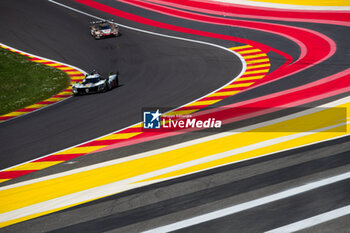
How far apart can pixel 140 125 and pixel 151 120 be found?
630 mm

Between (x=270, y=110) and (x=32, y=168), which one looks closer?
(x=32, y=168)

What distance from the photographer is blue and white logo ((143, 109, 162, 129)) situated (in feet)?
48.0

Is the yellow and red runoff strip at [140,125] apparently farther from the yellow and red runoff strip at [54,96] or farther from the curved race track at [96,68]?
the yellow and red runoff strip at [54,96]

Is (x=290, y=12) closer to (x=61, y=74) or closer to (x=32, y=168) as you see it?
(x=61, y=74)

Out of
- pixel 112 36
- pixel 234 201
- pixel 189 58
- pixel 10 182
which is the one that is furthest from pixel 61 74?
pixel 234 201

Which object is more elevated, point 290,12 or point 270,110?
point 290,12

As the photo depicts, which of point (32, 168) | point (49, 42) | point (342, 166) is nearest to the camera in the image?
point (342, 166)

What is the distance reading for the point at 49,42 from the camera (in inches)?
1232

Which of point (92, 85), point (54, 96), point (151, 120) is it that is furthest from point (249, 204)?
point (54, 96)

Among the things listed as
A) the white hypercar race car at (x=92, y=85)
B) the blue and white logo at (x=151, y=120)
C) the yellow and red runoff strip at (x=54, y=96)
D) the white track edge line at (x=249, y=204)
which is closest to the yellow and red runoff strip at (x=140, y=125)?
the blue and white logo at (x=151, y=120)

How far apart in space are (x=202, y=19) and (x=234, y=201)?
89.2 feet

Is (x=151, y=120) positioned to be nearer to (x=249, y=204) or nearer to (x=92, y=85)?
(x=92, y=85)

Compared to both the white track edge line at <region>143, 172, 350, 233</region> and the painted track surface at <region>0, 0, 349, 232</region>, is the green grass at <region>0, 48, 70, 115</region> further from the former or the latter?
the white track edge line at <region>143, 172, 350, 233</region>

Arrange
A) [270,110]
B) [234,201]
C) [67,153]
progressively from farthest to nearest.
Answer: [270,110] → [67,153] → [234,201]
